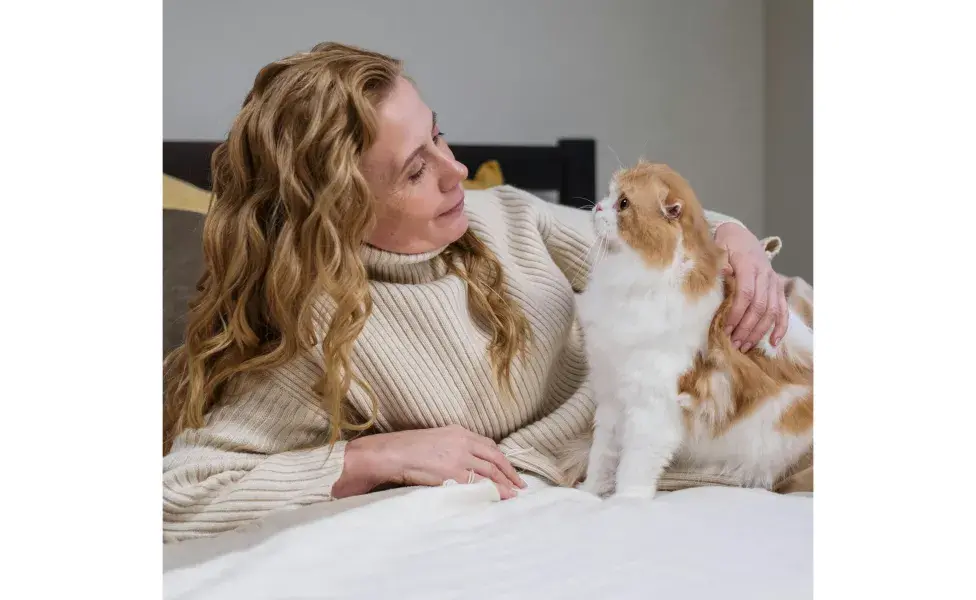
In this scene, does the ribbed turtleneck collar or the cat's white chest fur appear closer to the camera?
the cat's white chest fur

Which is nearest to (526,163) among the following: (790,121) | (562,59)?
(562,59)

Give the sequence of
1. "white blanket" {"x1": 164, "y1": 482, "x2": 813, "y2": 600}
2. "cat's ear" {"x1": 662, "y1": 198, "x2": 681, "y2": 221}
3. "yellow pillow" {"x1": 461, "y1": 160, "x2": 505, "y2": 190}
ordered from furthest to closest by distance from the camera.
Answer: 1. "yellow pillow" {"x1": 461, "y1": 160, "x2": 505, "y2": 190}
2. "cat's ear" {"x1": 662, "y1": 198, "x2": 681, "y2": 221}
3. "white blanket" {"x1": 164, "y1": 482, "x2": 813, "y2": 600}

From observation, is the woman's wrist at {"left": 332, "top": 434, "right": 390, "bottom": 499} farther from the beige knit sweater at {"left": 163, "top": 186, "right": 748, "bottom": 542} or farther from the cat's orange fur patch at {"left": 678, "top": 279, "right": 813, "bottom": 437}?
the cat's orange fur patch at {"left": 678, "top": 279, "right": 813, "bottom": 437}

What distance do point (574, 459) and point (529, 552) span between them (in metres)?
0.21

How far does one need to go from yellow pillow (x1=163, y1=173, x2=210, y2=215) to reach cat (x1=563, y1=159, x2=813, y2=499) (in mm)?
756

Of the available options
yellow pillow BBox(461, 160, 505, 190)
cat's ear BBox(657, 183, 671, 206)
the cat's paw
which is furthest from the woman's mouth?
yellow pillow BBox(461, 160, 505, 190)

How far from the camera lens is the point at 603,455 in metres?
0.89

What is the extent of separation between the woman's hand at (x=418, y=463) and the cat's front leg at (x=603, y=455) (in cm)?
9

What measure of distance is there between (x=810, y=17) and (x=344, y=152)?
0.70 meters

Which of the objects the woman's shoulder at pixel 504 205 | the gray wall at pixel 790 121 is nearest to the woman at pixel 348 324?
the woman's shoulder at pixel 504 205

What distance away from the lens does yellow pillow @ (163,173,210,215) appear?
1.32 meters
